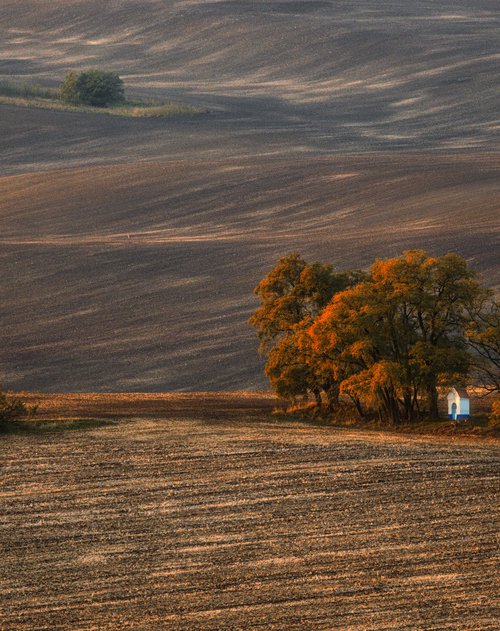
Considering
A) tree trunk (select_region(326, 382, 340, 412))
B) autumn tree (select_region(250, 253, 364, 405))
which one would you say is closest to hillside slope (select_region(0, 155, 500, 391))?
autumn tree (select_region(250, 253, 364, 405))

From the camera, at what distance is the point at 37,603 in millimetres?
27656

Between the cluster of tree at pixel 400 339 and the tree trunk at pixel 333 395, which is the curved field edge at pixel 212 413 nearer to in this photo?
the tree trunk at pixel 333 395

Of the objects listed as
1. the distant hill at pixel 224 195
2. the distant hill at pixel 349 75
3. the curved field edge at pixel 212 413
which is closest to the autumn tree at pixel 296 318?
the curved field edge at pixel 212 413

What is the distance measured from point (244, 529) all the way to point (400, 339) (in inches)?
713

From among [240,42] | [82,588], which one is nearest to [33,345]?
[82,588]

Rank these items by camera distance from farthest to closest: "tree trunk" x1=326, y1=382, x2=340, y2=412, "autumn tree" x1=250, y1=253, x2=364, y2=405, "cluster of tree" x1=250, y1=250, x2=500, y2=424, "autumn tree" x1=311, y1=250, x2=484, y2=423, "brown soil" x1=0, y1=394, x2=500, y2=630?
"tree trunk" x1=326, y1=382, x2=340, y2=412
"autumn tree" x1=250, y1=253, x2=364, y2=405
"autumn tree" x1=311, y1=250, x2=484, y2=423
"cluster of tree" x1=250, y1=250, x2=500, y2=424
"brown soil" x1=0, y1=394, x2=500, y2=630

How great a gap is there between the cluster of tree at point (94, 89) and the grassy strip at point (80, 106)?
4.89 ft

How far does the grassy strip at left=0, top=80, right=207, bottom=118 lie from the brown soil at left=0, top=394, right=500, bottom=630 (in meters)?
105

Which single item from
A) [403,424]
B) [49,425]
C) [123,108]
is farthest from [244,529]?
[123,108]

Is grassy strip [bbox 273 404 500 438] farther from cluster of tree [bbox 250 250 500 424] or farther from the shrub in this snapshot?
the shrub

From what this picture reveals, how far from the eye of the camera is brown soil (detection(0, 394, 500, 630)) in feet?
89.4

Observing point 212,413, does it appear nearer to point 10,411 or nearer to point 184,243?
point 10,411

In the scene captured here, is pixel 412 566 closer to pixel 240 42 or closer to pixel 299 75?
pixel 299 75

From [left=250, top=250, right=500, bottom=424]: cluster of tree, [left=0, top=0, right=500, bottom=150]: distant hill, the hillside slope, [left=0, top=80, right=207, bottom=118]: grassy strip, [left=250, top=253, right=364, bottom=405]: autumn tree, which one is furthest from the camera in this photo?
[left=0, top=80, right=207, bottom=118]: grassy strip
